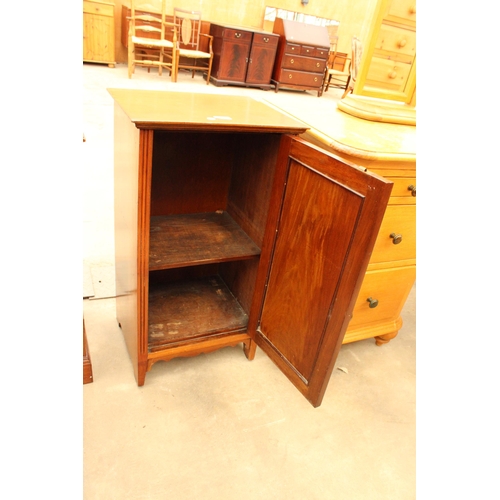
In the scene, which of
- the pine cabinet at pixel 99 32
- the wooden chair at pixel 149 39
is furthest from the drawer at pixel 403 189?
the pine cabinet at pixel 99 32

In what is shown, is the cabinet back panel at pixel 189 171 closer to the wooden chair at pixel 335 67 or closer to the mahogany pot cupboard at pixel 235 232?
the mahogany pot cupboard at pixel 235 232

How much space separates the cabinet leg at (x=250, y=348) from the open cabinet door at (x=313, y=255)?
161mm

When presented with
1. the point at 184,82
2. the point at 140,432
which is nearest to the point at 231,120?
the point at 140,432

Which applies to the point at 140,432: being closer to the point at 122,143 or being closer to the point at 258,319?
the point at 258,319

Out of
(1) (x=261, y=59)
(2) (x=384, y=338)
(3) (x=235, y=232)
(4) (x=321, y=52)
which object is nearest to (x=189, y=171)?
(3) (x=235, y=232)

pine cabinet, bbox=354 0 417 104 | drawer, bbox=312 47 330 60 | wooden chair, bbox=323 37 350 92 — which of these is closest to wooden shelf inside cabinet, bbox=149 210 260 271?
pine cabinet, bbox=354 0 417 104

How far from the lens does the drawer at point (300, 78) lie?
6.50m

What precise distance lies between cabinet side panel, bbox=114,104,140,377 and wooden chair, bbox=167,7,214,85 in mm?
5085

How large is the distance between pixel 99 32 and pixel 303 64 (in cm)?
323

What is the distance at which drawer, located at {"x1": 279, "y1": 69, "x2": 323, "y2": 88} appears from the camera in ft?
21.3

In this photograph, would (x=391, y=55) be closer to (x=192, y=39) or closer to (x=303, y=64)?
(x=303, y=64)

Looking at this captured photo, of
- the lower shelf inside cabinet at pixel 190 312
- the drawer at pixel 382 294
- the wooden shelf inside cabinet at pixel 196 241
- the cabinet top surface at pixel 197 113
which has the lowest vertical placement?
the lower shelf inside cabinet at pixel 190 312

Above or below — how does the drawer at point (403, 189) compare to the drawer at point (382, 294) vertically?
above

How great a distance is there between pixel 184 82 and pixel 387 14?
5.13 meters
